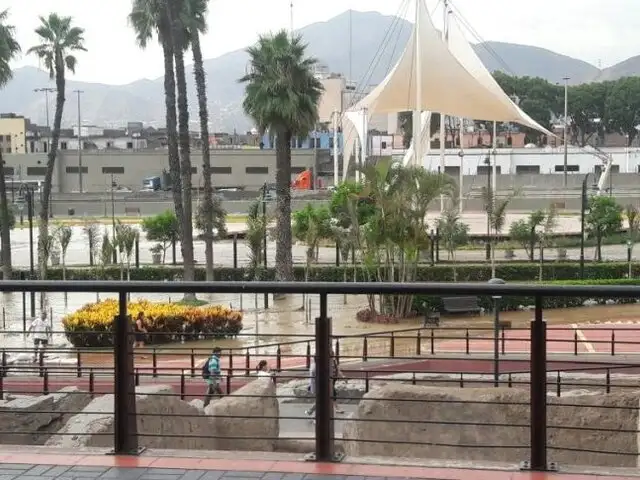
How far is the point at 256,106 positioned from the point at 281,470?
29968 mm

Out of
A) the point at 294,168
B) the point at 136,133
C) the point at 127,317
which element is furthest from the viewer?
the point at 136,133

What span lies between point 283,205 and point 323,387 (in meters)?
29.3

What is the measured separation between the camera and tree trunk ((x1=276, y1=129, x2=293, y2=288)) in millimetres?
33406

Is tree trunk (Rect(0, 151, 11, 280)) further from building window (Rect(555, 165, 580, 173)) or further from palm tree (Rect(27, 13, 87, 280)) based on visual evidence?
building window (Rect(555, 165, 580, 173))

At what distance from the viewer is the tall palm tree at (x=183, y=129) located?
33.5 metres

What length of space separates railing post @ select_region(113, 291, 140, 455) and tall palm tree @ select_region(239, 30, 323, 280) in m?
28.8

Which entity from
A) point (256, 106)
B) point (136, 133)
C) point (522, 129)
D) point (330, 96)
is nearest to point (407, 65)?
point (256, 106)

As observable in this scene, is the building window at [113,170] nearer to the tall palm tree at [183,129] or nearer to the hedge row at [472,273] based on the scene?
the hedge row at [472,273]

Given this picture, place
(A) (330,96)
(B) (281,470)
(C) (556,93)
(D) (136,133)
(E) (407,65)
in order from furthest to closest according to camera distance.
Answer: (D) (136,133), (C) (556,93), (A) (330,96), (E) (407,65), (B) (281,470)

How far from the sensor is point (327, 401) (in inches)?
168

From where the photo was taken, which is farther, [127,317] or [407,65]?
[407,65]

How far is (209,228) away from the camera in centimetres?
3362

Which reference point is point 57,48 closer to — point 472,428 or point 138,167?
point 472,428

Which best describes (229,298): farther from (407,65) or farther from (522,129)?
(522,129)
